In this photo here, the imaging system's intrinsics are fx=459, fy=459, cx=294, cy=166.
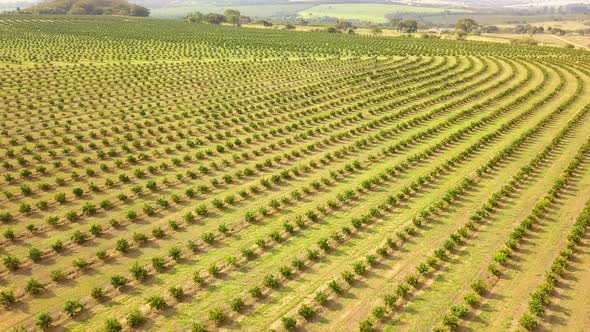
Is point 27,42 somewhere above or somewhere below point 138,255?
above

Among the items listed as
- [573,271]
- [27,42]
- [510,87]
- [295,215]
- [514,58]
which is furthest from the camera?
[27,42]

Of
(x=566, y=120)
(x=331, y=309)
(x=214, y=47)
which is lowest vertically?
(x=331, y=309)

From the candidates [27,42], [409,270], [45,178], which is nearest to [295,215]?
[409,270]

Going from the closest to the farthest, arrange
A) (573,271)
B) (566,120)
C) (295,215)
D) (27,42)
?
(573,271), (295,215), (566,120), (27,42)

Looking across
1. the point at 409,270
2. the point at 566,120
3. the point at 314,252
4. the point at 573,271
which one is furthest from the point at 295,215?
the point at 566,120

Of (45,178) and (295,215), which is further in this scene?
(45,178)

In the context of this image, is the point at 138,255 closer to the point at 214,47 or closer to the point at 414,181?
the point at 414,181
